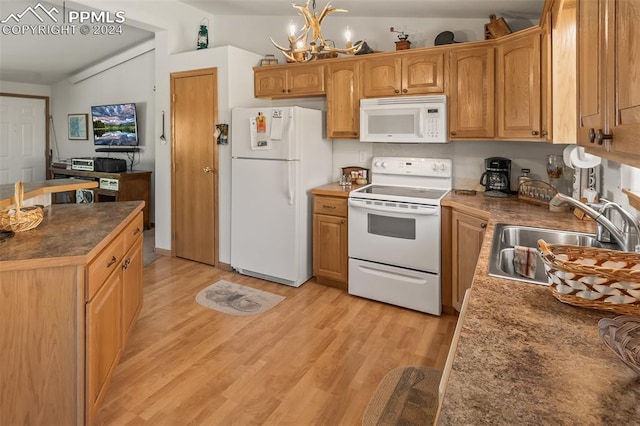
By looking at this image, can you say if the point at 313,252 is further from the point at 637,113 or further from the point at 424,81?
the point at 637,113

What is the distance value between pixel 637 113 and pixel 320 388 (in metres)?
1.94

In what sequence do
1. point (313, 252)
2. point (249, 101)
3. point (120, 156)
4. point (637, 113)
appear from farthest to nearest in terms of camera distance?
1. point (120, 156)
2. point (249, 101)
3. point (313, 252)
4. point (637, 113)

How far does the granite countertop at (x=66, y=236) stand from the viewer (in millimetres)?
1541

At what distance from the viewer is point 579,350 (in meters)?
0.84

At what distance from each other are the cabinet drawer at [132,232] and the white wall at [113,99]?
3.57 metres

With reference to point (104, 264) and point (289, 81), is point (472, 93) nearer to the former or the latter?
point (289, 81)

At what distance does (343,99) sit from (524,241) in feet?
7.33

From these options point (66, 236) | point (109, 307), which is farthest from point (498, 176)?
point (66, 236)

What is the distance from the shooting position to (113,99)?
6371mm

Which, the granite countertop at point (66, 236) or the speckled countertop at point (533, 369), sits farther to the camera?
the granite countertop at point (66, 236)

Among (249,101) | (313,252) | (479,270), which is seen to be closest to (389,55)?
(249,101)

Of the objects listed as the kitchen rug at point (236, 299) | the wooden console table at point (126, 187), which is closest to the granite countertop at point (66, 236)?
the kitchen rug at point (236, 299)

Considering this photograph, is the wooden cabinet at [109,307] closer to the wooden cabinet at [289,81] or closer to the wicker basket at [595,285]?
the wicker basket at [595,285]

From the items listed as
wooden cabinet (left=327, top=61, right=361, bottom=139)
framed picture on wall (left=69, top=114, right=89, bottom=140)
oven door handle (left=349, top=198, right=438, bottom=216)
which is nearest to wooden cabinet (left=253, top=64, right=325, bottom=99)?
wooden cabinet (left=327, top=61, right=361, bottom=139)
